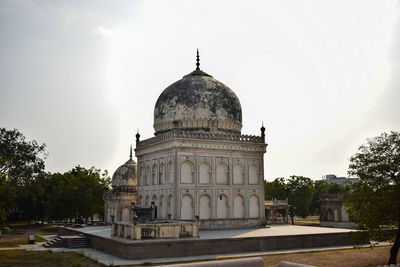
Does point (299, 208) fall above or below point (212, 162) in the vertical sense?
below

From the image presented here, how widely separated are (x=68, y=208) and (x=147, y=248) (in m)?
27.3

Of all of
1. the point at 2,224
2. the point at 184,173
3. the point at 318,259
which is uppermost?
the point at 184,173

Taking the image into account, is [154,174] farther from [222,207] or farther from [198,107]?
[198,107]

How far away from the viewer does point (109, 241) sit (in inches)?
925

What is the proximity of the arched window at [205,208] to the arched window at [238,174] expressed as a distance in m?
2.74

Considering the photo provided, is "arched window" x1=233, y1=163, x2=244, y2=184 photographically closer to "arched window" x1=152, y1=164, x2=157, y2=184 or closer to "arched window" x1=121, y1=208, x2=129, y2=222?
"arched window" x1=152, y1=164, x2=157, y2=184

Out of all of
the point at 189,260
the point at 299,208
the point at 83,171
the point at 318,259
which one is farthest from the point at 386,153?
the point at 83,171

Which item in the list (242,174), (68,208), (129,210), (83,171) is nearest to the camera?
(242,174)

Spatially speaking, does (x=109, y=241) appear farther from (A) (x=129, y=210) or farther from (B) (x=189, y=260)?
(A) (x=129, y=210)

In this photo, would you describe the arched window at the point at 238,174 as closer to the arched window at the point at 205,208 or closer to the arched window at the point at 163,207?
the arched window at the point at 205,208

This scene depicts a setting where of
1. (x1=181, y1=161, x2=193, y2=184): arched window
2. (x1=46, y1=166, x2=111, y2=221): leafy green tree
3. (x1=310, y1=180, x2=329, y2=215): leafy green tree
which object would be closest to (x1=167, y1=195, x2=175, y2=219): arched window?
(x1=181, y1=161, x2=193, y2=184): arched window

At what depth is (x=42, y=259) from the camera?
2144 centimetres

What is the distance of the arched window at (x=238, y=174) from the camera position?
32.2 metres

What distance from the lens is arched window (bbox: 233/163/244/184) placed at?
105 feet
